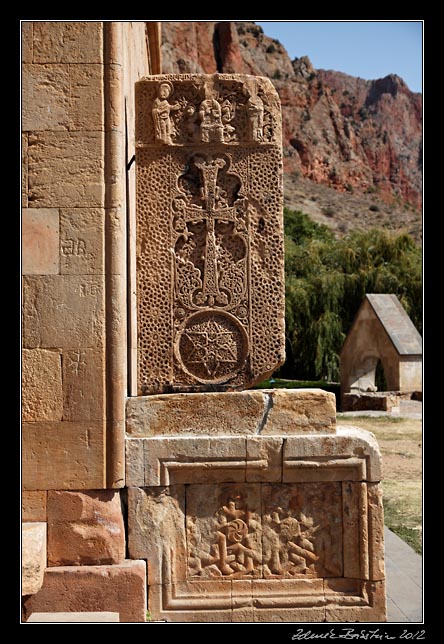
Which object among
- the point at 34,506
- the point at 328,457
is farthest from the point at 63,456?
the point at 328,457

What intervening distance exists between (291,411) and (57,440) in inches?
47.4

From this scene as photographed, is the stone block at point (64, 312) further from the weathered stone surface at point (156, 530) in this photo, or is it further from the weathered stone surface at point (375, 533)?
the weathered stone surface at point (375, 533)

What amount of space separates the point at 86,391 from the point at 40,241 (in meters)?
0.79

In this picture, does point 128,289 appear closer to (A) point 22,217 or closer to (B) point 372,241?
(A) point 22,217

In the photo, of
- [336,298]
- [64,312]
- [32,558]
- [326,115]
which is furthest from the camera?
[326,115]

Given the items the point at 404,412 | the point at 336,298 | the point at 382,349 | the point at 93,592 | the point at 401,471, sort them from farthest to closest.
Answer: the point at 336,298 < the point at 382,349 < the point at 404,412 < the point at 401,471 < the point at 93,592

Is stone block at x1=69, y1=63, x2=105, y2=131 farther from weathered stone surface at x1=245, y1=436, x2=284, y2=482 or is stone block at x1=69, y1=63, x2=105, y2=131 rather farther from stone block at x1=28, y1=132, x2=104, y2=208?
weathered stone surface at x1=245, y1=436, x2=284, y2=482

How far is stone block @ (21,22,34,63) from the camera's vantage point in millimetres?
3500

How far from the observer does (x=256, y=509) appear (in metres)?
3.59

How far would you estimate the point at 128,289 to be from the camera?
376 cm

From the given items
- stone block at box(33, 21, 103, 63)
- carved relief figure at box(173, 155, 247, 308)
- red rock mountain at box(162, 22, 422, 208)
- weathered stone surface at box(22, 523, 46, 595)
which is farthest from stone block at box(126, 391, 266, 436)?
red rock mountain at box(162, 22, 422, 208)

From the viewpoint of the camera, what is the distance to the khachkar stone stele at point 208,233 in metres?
3.70

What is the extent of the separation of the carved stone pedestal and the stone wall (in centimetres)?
24

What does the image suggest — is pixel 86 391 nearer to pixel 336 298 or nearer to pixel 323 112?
pixel 336 298
